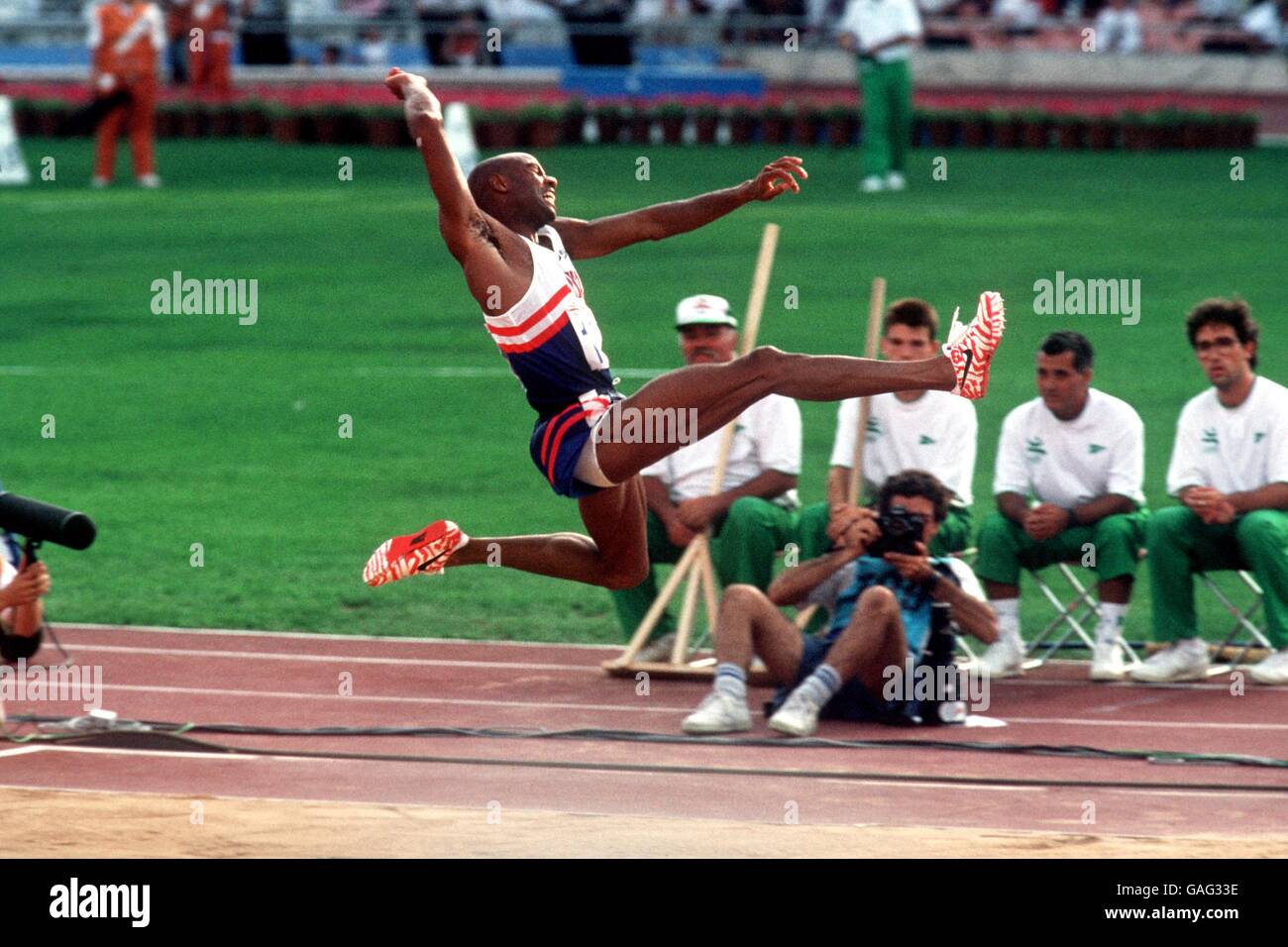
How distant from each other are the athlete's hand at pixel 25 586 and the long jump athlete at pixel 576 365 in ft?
5.03

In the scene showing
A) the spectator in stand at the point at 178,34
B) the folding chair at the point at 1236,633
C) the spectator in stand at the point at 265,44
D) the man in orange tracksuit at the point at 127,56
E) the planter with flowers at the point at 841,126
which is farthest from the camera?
the spectator in stand at the point at 265,44

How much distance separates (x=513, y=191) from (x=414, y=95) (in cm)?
58

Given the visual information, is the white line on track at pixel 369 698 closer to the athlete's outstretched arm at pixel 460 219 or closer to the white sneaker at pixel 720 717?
the white sneaker at pixel 720 717

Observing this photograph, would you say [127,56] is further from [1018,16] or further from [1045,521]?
[1045,521]

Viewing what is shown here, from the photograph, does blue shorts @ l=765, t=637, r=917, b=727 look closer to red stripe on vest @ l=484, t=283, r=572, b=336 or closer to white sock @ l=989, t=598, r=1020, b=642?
white sock @ l=989, t=598, r=1020, b=642

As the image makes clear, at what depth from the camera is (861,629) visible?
31.1 feet

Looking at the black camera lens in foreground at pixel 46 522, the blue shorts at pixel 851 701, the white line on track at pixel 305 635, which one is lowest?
the white line on track at pixel 305 635

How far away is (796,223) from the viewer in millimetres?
24500

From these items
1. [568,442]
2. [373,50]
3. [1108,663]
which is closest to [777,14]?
[373,50]

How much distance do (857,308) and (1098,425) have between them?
30.6 feet

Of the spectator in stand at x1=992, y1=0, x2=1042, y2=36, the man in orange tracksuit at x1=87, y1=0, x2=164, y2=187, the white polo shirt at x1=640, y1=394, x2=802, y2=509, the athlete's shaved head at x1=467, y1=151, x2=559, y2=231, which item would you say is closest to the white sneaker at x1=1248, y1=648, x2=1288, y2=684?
the white polo shirt at x1=640, y1=394, x2=802, y2=509

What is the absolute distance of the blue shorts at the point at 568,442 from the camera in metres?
8.02

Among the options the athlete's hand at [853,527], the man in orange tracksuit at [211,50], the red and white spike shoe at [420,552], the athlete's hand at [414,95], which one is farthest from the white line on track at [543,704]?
the man in orange tracksuit at [211,50]

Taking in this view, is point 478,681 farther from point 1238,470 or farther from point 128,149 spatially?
point 128,149
